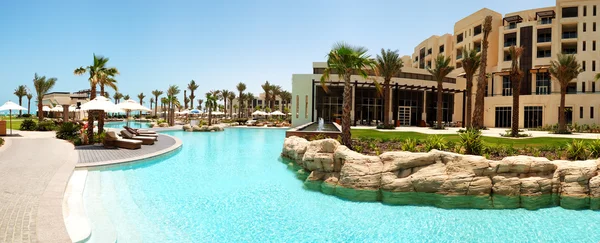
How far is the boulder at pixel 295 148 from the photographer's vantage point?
564 inches

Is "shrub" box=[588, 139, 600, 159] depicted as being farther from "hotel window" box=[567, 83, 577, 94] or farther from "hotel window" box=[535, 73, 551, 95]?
"hotel window" box=[567, 83, 577, 94]

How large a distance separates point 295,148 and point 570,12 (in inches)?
1754

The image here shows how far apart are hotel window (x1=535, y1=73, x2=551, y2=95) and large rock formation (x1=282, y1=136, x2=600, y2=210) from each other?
39189mm

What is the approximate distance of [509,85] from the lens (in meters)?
43.9

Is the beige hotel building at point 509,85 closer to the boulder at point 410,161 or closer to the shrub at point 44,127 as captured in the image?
the shrub at point 44,127

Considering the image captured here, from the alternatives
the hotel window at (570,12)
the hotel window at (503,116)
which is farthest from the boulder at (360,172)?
the hotel window at (570,12)

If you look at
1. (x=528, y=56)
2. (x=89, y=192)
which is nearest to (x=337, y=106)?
(x=528, y=56)

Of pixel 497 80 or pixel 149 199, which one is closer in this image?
pixel 149 199

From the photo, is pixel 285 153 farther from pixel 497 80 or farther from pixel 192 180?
pixel 497 80

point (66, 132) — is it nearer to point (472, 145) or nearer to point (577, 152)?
point (472, 145)

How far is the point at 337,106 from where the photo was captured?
4312 cm

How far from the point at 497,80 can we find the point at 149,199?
47.5m

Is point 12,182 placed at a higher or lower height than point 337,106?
lower

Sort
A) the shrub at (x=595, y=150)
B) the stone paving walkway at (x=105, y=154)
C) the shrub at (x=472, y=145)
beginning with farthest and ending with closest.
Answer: the stone paving walkway at (x=105, y=154), the shrub at (x=472, y=145), the shrub at (x=595, y=150)
